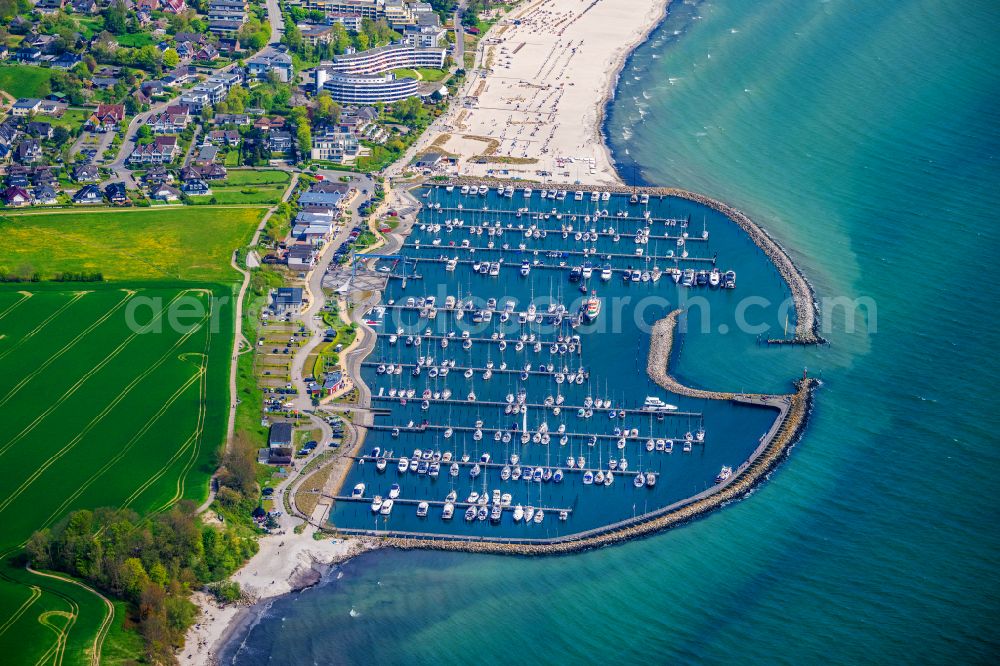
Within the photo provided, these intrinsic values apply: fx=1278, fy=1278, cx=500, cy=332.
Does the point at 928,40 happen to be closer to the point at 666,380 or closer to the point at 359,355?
the point at 666,380

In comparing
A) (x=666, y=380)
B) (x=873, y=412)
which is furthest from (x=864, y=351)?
(x=666, y=380)

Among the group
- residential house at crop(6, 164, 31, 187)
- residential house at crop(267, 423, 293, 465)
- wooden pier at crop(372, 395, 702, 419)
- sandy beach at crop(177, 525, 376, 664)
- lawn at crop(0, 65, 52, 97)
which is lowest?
sandy beach at crop(177, 525, 376, 664)

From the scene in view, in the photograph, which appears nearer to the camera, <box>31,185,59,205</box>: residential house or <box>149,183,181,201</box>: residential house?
<box>31,185,59,205</box>: residential house

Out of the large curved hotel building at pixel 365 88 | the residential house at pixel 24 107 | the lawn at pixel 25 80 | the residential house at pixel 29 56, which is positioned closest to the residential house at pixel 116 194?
the residential house at pixel 24 107

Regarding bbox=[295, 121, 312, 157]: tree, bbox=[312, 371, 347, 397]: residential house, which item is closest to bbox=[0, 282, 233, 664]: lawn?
bbox=[312, 371, 347, 397]: residential house

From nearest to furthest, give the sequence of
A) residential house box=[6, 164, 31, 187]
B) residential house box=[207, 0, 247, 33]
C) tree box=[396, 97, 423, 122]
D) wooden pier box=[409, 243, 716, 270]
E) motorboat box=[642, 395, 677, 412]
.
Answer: motorboat box=[642, 395, 677, 412]
wooden pier box=[409, 243, 716, 270]
residential house box=[6, 164, 31, 187]
tree box=[396, 97, 423, 122]
residential house box=[207, 0, 247, 33]

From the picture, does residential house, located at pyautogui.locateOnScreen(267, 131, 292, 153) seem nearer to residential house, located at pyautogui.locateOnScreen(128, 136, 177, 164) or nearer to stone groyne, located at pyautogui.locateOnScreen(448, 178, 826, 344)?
residential house, located at pyautogui.locateOnScreen(128, 136, 177, 164)
